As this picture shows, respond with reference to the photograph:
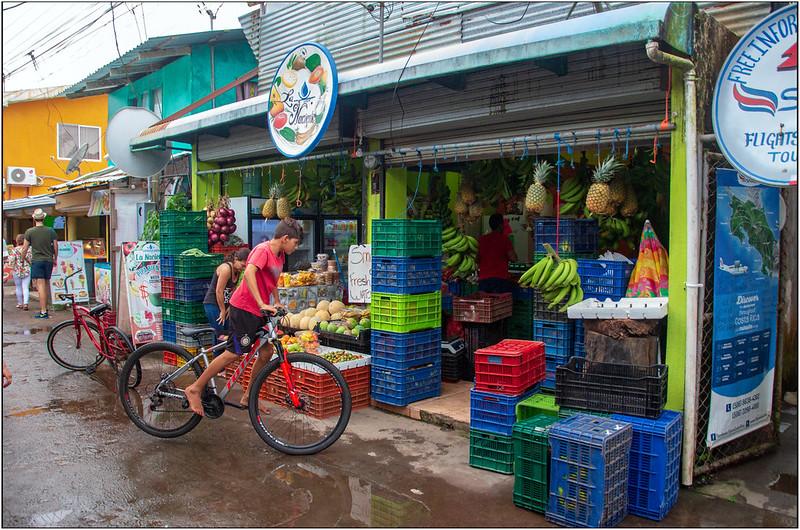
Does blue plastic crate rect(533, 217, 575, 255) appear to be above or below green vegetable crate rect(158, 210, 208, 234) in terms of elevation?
below

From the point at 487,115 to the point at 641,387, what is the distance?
11.1ft

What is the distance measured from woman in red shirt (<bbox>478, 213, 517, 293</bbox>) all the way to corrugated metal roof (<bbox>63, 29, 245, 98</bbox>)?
9323mm

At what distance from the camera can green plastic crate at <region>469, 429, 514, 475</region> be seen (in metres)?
5.45

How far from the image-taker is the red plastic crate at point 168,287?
9.67 metres

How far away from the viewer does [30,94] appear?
28031mm

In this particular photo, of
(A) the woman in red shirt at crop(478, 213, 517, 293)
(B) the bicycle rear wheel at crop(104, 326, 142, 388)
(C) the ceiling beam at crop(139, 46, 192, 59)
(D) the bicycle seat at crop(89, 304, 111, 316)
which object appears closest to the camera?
(B) the bicycle rear wheel at crop(104, 326, 142, 388)

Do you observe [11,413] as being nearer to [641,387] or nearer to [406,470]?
[406,470]

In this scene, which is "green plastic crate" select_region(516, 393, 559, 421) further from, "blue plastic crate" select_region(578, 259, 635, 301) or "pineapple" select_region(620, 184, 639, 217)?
"pineapple" select_region(620, 184, 639, 217)

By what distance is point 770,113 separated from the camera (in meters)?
4.70

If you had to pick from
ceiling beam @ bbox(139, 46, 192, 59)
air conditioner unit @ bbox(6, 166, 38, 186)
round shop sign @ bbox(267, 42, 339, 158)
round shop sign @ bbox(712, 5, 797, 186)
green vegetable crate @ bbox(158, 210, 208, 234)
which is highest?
ceiling beam @ bbox(139, 46, 192, 59)

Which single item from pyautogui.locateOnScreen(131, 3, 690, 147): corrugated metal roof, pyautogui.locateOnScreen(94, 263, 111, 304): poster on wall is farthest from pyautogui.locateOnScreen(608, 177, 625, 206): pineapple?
pyautogui.locateOnScreen(94, 263, 111, 304): poster on wall

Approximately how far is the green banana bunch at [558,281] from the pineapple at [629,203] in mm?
798

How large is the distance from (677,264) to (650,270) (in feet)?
1.77

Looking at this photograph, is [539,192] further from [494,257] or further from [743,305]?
[494,257]
